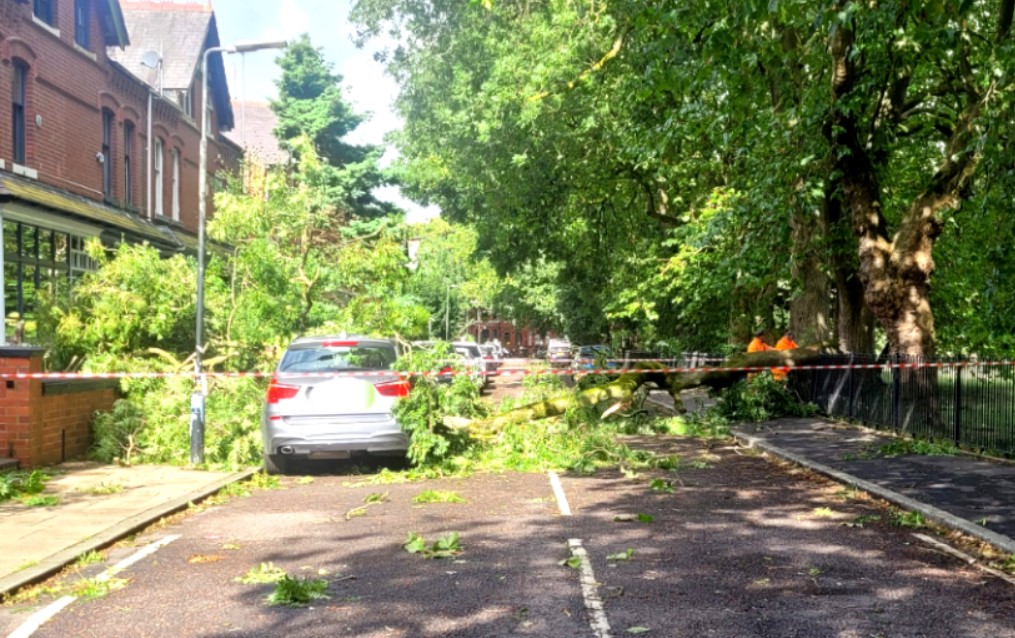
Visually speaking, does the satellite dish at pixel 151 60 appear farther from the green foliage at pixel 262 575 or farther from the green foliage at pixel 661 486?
the green foliage at pixel 262 575

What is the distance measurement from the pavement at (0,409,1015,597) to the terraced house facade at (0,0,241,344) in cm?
632

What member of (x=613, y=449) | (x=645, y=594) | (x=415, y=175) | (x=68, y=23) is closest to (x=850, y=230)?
(x=613, y=449)

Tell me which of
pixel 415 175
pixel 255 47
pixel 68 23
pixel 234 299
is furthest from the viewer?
pixel 415 175

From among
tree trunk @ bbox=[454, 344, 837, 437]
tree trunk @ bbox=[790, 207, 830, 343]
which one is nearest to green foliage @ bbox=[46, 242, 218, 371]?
tree trunk @ bbox=[454, 344, 837, 437]

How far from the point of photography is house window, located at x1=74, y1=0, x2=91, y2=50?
23.1 metres

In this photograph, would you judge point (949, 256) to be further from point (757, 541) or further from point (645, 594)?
point (645, 594)

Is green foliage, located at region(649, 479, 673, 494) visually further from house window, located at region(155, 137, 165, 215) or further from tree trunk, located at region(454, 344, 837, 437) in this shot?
house window, located at region(155, 137, 165, 215)

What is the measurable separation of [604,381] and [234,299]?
666cm

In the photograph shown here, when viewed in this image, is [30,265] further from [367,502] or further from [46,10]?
[367,502]

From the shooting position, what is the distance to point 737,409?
19.0 m

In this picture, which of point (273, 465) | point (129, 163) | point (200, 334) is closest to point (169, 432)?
point (200, 334)

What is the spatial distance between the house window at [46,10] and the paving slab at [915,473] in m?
16.3

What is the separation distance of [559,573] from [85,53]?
2085 cm

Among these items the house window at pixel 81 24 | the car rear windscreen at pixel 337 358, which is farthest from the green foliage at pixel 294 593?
the house window at pixel 81 24
